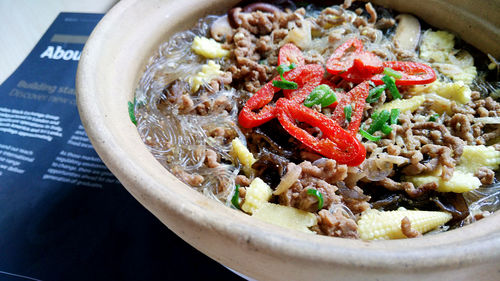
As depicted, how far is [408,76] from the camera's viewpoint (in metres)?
2.10

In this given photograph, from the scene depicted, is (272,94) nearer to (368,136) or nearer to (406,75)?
(368,136)

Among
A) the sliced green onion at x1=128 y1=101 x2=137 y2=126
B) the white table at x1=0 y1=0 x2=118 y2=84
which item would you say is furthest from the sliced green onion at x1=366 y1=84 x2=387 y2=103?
the white table at x1=0 y1=0 x2=118 y2=84

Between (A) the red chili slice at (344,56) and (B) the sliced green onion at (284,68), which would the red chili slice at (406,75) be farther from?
(B) the sliced green onion at (284,68)

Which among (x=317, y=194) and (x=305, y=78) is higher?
(x=305, y=78)

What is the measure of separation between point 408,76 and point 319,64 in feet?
1.63

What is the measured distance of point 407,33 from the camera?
100.0 inches

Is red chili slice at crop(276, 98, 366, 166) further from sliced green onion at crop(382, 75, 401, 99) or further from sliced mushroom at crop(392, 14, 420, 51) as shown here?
sliced mushroom at crop(392, 14, 420, 51)

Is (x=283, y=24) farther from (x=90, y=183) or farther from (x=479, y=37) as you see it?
(x=90, y=183)

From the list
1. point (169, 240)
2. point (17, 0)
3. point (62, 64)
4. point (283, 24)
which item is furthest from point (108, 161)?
point (17, 0)

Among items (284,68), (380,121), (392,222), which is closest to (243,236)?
(392,222)

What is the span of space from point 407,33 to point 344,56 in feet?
1.99

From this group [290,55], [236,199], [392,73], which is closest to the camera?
[236,199]

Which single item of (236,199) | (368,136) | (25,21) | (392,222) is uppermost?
(368,136)

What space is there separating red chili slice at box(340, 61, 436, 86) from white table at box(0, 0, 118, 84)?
8.94 feet
